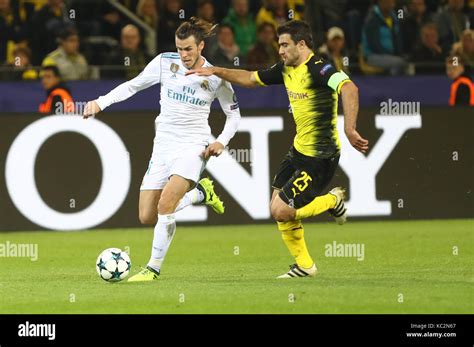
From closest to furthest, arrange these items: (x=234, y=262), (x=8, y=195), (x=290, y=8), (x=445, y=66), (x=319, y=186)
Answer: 1. (x=319, y=186)
2. (x=234, y=262)
3. (x=8, y=195)
4. (x=445, y=66)
5. (x=290, y=8)

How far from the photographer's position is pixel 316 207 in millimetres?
11492

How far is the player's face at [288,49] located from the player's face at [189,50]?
764 millimetres

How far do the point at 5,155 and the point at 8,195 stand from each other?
490mm

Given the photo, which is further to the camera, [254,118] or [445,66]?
[445,66]

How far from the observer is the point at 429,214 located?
54.0ft

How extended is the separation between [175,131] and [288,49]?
1.36 metres

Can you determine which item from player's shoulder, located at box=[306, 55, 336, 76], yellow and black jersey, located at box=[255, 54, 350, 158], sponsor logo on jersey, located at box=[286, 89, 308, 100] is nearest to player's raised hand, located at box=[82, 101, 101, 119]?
yellow and black jersey, located at box=[255, 54, 350, 158]

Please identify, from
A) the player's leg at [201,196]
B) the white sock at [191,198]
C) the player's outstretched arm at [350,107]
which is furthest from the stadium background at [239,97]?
the player's outstretched arm at [350,107]

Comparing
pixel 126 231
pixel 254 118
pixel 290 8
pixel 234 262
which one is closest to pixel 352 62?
pixel 290 8

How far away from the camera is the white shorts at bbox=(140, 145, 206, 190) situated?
1148 cm

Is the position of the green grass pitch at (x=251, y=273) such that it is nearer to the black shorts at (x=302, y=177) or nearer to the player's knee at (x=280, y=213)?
the player's knee at (x=280, y=213)

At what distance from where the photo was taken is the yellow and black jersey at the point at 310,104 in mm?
11133

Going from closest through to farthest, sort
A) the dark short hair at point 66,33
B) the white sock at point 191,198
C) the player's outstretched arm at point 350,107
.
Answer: the player's outstretched arm at point 350,107
the white sock at point 191,198
the dark short hair at point 66,33
